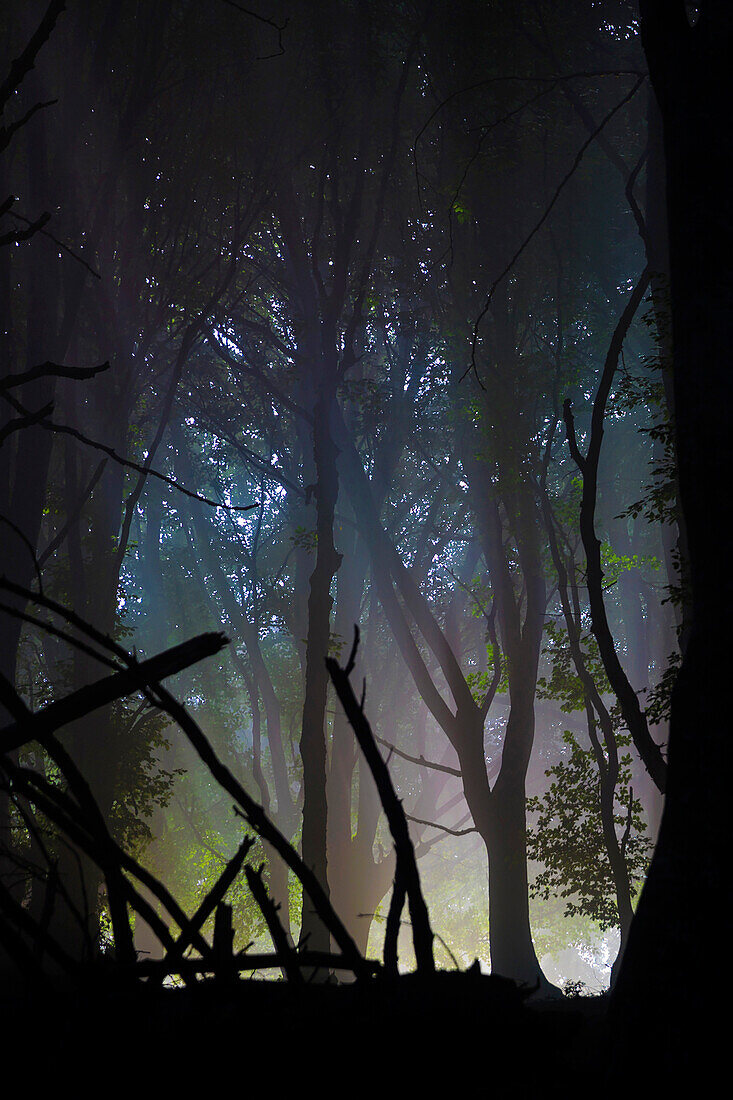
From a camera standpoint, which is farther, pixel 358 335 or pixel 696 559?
pixel 358 335

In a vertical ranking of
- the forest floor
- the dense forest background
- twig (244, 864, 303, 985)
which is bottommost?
the forest floor

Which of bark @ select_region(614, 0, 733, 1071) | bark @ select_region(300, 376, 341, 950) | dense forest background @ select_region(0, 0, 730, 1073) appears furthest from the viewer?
bark @ select_region(300, 376, 341, 950)

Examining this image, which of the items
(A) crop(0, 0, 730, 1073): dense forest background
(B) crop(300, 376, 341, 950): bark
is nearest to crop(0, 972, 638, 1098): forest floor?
(A) crop(0, 0, 730, 1073): dense forest background

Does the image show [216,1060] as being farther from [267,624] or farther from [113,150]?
[267,624]

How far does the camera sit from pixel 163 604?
80.9 ft

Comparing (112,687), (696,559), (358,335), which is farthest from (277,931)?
(358,335)

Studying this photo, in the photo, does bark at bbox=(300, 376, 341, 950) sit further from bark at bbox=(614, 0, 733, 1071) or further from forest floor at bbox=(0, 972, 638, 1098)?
forest floor at bbox=(0, 972, 638, 1098)

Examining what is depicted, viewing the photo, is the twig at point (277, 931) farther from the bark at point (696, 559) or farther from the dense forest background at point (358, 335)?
the dense forest background at point (358, 335)

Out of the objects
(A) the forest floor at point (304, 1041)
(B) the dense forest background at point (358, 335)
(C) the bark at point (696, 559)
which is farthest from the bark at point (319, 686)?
(A) the forest floor at point (304, 1041)

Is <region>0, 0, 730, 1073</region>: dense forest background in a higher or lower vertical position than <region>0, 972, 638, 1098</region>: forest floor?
higher

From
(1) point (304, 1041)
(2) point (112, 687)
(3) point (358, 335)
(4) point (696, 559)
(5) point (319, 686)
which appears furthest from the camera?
(3) point (358, 335)

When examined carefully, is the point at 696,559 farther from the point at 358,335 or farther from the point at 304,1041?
the point at 358,335

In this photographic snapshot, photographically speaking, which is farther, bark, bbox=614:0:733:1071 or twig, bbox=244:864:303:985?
bark, bbox=614:0:733:1071

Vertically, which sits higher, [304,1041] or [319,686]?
[319,686]
